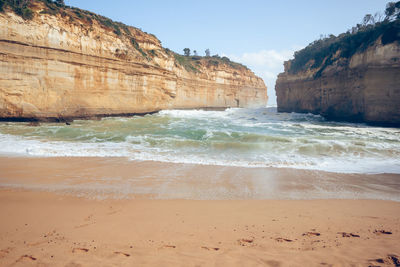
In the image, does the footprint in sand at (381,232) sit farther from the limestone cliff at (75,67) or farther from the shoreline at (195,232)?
the limestone cliff at (75,67)

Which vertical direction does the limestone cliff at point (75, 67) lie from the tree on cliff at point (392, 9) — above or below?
below

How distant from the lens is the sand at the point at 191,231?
207 cm

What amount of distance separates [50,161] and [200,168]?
13.5 ft

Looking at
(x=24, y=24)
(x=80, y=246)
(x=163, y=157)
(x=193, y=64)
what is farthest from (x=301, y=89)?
(x=80, y=246)

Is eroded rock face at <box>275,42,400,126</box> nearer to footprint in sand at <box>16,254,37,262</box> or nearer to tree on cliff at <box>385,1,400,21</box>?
tree on cliff at <box>385,1,400,21</box>

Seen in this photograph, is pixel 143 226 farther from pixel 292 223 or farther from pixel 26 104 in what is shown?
pixel 26 104

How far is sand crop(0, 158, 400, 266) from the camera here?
207 centimetres

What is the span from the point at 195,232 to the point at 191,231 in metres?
0.06

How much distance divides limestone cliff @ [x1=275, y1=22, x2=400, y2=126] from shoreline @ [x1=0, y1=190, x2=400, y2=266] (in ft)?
47.1

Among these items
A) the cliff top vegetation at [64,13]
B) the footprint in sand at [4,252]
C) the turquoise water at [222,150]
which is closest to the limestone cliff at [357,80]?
the turquoise water at [222,150]

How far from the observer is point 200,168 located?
585cm

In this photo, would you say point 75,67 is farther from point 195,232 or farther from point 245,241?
point 245,241

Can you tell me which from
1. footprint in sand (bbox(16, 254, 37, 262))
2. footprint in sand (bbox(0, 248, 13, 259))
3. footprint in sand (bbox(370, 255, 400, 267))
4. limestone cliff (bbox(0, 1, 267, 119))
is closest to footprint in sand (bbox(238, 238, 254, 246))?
footprint in sand (bbox(370, 255, 400, 267))

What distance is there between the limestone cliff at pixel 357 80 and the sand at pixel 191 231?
14298 mm
